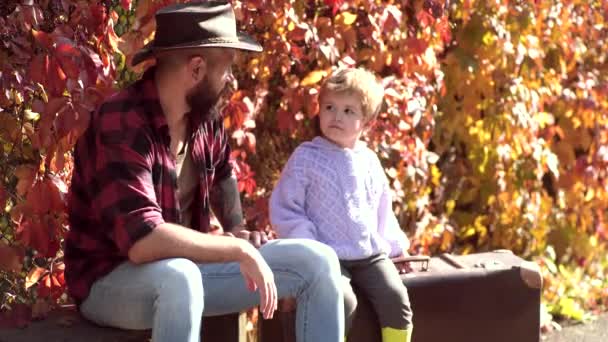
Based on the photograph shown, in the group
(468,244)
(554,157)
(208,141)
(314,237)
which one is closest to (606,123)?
(554,157)

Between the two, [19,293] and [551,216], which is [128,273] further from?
[551,216]

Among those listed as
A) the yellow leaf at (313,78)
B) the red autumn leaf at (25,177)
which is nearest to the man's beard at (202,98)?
the red autumn leaf at (25,177)

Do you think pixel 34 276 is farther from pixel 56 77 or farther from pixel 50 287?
pixel 56 77

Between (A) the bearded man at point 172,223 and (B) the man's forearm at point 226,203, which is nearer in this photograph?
(A) the bearded man at point 172,223

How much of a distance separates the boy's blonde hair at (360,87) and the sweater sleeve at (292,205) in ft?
0.87

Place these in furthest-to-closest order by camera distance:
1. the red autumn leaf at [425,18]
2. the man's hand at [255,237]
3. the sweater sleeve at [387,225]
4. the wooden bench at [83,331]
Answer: the red autumn leaf at [425,18] < the sweater sleeve at [387,225] < the man's hand at [255,237] < the wooden bench at [83,331]

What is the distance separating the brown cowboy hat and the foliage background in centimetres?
22

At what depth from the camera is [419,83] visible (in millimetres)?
4828

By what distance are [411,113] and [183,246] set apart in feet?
5.82

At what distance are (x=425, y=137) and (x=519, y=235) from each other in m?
1.09

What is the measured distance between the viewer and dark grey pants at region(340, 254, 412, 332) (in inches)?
151

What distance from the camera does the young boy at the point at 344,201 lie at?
3846mm

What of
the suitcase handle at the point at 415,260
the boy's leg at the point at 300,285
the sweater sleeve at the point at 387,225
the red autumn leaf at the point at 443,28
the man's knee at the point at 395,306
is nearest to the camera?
the boy's leg at the point at 300,285

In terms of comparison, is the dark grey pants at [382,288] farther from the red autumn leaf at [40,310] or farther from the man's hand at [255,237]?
the red autumn leaf at [40,310]
